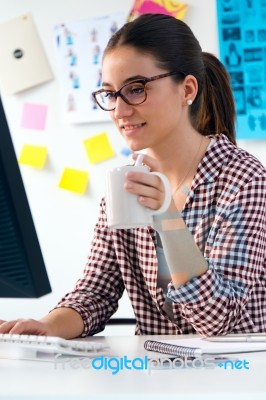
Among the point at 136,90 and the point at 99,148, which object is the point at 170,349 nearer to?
the point at 136,90

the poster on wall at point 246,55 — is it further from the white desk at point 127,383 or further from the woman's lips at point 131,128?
the white desk at point 127,383

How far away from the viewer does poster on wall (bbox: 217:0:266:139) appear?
247 cm

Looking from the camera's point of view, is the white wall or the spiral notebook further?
the white wall

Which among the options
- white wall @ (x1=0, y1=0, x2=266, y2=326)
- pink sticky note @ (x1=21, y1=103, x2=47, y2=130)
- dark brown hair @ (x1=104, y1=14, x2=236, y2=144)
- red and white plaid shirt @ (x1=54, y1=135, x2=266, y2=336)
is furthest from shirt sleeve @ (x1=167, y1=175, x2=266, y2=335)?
pink sticky note @ (x1=21, y1=103, x2=47, y2=130)

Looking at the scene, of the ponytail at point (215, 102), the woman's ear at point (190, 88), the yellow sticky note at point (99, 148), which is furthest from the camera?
the yellow sticky note at point (99, 148)

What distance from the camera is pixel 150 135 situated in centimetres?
139

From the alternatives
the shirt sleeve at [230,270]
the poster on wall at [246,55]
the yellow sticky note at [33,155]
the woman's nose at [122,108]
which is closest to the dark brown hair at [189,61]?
the woman's nose at [122,108]

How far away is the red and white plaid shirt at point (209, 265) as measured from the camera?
3.97ft

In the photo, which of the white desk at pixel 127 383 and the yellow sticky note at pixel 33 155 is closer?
the white desk at pixel 127 383

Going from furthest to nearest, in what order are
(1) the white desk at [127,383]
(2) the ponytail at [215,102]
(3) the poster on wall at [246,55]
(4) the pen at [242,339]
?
(3) the poster on wall at [246,55]
(2) the ponytail at [215,102]
(4) the pen at [242,339]
(1) the white desk at [127,383]

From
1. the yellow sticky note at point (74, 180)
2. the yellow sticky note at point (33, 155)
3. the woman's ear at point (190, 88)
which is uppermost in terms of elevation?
the woman's ear at point (190, 88)

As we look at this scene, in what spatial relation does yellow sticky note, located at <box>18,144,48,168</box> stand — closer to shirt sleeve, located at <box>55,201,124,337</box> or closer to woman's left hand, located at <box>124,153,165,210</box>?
shirt sleeve, located at <box>55,201,124,337</box>

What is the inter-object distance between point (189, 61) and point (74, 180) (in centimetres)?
120

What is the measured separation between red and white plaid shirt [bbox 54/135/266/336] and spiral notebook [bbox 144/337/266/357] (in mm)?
86
